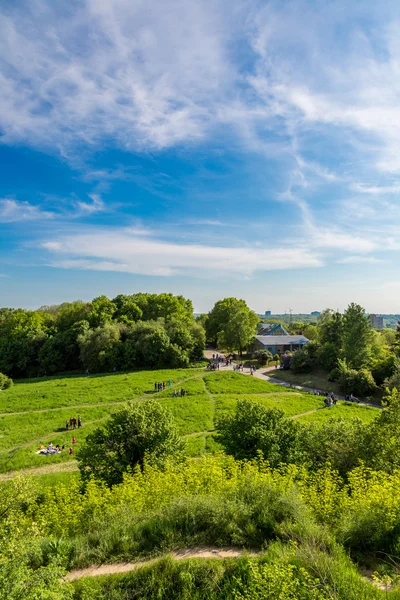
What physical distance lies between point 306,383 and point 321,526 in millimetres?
35553

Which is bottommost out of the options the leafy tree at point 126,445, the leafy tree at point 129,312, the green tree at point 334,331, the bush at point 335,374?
the bush at point 335,374

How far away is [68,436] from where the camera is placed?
22.8m

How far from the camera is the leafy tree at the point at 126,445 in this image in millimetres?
13648

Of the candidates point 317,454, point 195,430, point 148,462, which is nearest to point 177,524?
point 148,462

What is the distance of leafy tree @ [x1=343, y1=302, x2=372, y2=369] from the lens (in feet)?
138

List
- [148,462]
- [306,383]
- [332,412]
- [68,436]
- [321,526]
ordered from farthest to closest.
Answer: [306,383] < [332,412] < [68,436] < [148,462] < [321,526]

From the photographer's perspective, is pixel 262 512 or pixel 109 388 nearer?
pixel 262 512

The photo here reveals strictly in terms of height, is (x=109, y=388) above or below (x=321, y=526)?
below

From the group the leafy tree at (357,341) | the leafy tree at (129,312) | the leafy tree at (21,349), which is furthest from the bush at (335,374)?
the leafy tree at (21,349)

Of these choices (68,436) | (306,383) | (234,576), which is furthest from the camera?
(306,383)

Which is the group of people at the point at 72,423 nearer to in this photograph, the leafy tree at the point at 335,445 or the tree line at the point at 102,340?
the leafy tree at the point at 335,445

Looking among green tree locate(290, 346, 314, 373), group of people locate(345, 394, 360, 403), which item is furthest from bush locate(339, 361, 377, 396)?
green tree locate(290, 346, 314, 373)

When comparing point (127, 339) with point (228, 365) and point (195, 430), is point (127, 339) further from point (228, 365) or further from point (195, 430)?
point (195, 430)

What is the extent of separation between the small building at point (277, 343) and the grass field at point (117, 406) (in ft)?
72.5
